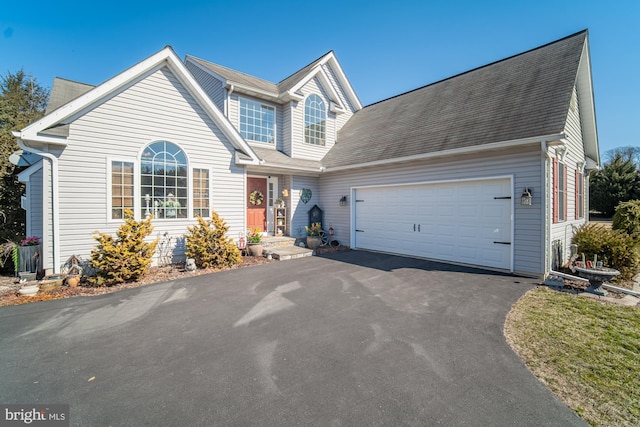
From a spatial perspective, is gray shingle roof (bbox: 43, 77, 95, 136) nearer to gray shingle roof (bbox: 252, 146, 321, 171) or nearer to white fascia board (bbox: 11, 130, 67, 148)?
white fascia board (bbox: 11, 130, 67, 148)

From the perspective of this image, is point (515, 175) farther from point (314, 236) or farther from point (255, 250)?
point (255, 250)

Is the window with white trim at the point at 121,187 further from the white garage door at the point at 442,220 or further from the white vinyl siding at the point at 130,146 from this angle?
the white garage door at the point at 442,220

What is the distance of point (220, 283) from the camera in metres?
6.35

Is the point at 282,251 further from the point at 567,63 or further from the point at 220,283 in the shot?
the point at 567,63

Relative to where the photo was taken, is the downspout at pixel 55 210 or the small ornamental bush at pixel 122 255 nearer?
the small ornamental bush at pixel 122 255

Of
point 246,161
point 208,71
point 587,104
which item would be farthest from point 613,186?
point 208,71

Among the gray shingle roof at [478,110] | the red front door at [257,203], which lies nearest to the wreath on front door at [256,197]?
the red front door at [257,203]

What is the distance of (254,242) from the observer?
9461mm

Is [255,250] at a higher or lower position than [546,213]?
lower

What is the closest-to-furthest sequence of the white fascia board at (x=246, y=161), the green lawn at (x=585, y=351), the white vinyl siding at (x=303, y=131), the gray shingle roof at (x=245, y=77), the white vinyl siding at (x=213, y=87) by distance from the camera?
1. the green lawn at (x=585, y=351)
2. the white fascia board at (x=246, y=161)
3. the white vinyl siding at (x=213, y=87)
4. the gray shingle roof at (x=245, y=77)
5. the white vinyl siding at (x=303, y=131)

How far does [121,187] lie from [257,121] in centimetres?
593

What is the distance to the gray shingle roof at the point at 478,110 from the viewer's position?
22.9 feet

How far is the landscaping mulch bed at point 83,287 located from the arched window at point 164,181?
5.19ft

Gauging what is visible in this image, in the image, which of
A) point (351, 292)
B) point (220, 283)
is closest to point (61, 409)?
point (220, 283)
